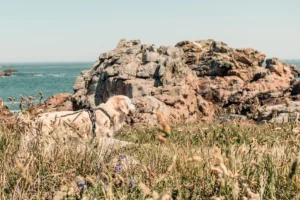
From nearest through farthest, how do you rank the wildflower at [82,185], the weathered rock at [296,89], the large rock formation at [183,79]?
1. the wildflower at [82,185]
2. the large rock formation at [183,79]
3. the weathered rock at [296,89]

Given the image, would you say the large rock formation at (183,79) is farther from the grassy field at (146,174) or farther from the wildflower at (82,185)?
the wildflower at (82,185)

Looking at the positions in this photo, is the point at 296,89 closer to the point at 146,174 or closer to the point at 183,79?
→ the point at 183,79

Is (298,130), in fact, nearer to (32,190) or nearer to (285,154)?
(285,154)

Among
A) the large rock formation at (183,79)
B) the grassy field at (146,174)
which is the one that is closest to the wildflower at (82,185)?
the grassy field at (146,174)

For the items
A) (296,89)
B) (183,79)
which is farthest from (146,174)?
(296,89)

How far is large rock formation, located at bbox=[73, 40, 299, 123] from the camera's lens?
25.3 m

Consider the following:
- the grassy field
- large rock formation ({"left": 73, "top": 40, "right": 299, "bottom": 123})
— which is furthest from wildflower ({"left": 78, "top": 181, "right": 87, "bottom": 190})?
large rock formation ({"left": 73, "top": 40, "right": 299, "bottom": 123})

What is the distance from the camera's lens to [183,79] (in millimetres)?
26984

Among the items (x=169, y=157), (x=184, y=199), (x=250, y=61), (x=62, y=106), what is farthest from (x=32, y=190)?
(x=250, y=61)

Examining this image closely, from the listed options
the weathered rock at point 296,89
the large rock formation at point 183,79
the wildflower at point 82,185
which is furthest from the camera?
the weathered rock at point 296,89

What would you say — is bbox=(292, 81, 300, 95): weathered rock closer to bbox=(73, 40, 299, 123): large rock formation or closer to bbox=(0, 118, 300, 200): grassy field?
bbox=(73, 40, 299, 123): large rock formation

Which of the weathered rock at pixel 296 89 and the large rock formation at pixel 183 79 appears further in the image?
the weathered rock at pixel 296 89

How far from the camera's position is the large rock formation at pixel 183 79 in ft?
83.0

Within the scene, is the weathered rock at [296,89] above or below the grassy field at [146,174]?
below
